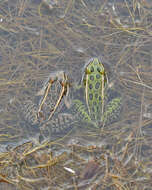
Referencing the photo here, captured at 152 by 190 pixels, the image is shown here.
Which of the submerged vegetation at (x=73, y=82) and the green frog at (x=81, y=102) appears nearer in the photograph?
the submerged vegetation at (x=73, y=82)

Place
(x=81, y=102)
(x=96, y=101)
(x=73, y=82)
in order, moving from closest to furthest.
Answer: (x=96, y=101) < (x=81, y=102) < (x=73, y=82)

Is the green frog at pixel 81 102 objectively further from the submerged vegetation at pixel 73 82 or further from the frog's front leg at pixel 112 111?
the submerged vegetation at pixel 73 82

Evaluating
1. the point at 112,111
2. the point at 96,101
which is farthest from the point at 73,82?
the point at 112,111

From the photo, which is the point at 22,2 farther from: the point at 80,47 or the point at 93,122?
the point at 93,122

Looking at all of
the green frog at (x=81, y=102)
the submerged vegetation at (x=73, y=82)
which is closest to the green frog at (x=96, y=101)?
the green frog at (x=81, y=102)

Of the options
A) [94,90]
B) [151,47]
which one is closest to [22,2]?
[94,90]

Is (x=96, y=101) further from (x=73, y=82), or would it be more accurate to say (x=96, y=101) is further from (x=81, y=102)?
(x=73, y=82)
